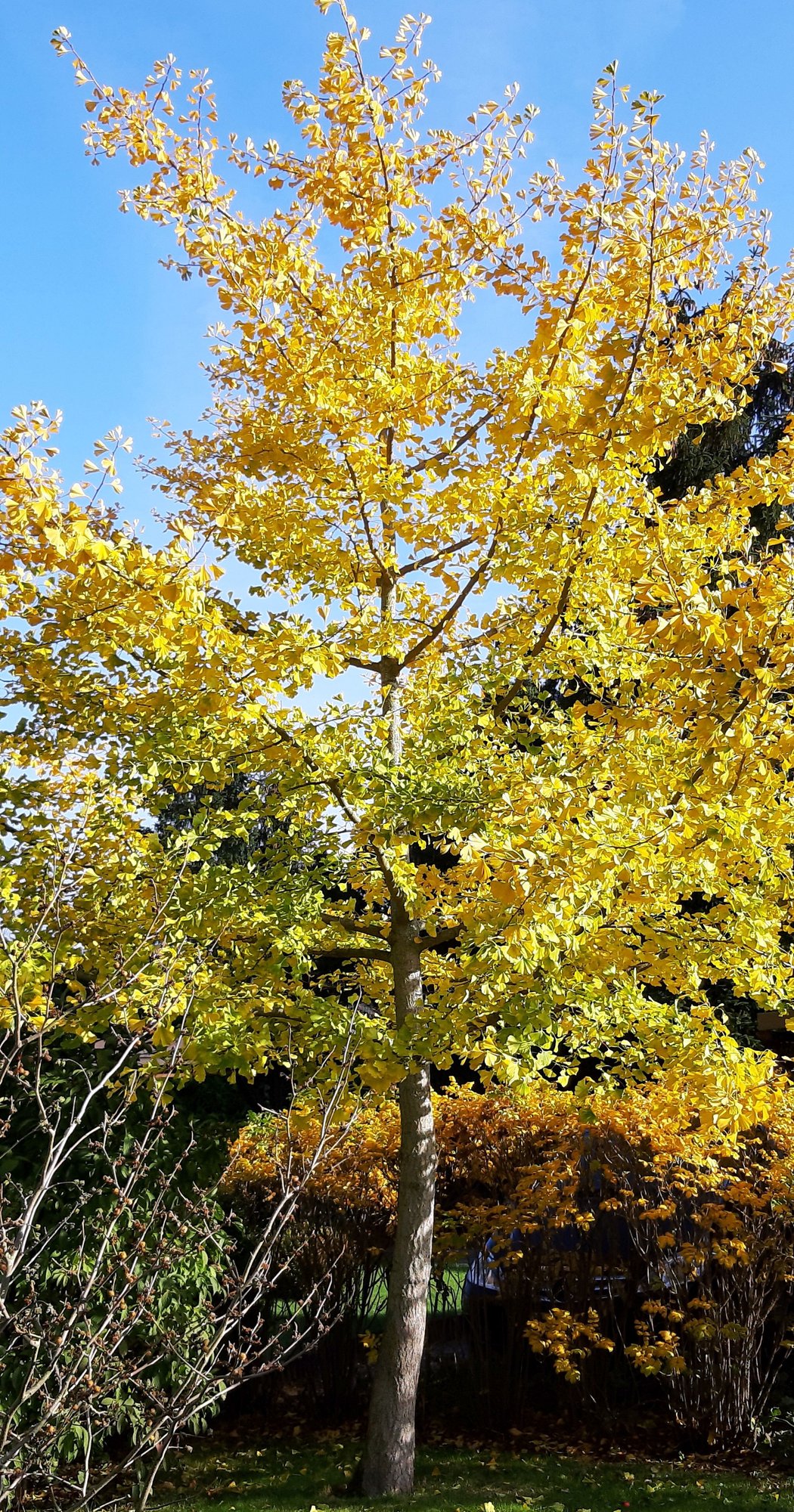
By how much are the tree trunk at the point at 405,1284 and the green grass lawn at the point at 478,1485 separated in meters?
0.20

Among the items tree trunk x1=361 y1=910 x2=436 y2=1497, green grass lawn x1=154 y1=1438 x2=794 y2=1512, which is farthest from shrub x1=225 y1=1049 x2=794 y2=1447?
tree trunk x1=361 y1=910 x2=436 y2=1497

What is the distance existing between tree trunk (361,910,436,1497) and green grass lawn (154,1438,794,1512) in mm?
202

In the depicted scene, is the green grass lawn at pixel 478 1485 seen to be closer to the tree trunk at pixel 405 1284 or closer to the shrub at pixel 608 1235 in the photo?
the tree trunk at pixel 405 1284

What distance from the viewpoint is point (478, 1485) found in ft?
16.0

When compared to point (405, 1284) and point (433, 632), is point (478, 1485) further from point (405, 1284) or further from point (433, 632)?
point (433, 632)

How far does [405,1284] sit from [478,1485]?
943 mm

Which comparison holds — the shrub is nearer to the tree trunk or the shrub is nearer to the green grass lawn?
the green grass lawn

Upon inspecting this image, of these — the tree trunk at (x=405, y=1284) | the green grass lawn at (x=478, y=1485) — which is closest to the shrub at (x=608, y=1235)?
the green grass lawn at (x=478, y=1485)

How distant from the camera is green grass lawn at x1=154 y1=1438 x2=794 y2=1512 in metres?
4.59

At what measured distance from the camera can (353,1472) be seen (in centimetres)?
509

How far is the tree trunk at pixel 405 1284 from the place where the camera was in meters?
4.95

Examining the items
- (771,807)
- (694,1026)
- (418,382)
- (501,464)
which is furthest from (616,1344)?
(418,382)

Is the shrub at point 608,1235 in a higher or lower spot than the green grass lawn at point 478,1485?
higher

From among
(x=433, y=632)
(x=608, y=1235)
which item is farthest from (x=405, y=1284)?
(x=433, y=632)
